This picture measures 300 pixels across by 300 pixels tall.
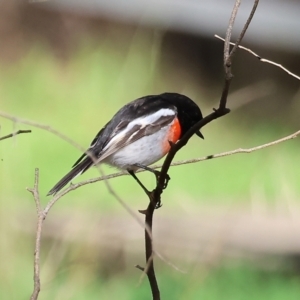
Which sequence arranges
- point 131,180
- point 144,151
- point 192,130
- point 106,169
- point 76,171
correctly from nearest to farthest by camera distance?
point 192,130
point 76,171
point 144,151
point 106,169
point 131,180

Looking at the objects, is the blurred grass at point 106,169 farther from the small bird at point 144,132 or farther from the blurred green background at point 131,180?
the small bird at point 144,132

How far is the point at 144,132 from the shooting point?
90.4 inches

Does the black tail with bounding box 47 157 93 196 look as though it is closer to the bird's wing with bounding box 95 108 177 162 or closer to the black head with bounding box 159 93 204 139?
the bird's wing with bounding box 95 108 177 162

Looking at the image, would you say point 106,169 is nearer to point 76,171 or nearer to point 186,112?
point 186,112

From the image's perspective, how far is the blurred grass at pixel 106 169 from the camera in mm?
3166

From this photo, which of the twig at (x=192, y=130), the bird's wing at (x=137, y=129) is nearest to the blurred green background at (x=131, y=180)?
the bird's wing at (x=137, y=129)

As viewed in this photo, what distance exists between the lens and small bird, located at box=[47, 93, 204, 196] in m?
2.27

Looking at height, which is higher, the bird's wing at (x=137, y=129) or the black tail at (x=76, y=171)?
the bird's wing at (x=137, y=129)

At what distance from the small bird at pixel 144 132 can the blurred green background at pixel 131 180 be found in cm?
21

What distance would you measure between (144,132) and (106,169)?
192 centimetres

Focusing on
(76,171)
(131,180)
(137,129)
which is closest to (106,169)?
(131,180)

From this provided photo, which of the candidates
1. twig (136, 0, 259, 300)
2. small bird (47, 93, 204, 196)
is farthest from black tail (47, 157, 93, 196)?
twig (136, 0, 259, 300)

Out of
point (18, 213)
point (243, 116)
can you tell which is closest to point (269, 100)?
point (243, 116)

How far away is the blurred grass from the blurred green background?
0.01m
